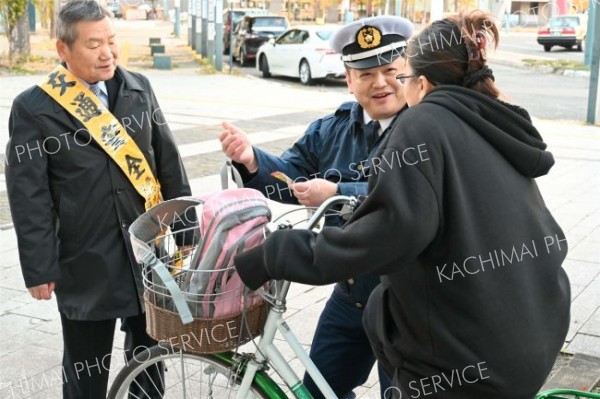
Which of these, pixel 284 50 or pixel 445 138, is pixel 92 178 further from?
pixel 284 50

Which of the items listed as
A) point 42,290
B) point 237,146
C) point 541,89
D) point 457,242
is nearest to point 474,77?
point 457,242

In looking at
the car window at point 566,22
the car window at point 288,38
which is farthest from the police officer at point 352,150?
the car window at point 566,22

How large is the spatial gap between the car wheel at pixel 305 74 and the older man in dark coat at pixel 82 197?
1584 cm

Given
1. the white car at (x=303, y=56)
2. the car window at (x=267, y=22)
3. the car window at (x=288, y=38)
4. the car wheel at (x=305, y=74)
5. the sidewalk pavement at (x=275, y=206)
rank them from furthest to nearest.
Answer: the car window at (x=267, y=22)
the car window at (x=288, y=38)
the car wheel at (x=305, y=74)
the white car at (x=303, y=56)
the sidewalk pavement at (x=275, y=206)

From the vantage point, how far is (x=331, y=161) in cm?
301

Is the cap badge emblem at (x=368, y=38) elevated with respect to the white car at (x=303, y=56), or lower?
elevated

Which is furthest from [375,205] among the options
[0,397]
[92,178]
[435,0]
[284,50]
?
[284,50]

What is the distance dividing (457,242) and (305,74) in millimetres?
17378

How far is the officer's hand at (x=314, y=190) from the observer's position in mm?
2477

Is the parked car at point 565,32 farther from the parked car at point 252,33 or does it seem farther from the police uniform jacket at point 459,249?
the police uniform jacket at point 459,249

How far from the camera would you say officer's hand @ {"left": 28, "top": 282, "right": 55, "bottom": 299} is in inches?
117

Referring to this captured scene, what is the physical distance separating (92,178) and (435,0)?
12169mm

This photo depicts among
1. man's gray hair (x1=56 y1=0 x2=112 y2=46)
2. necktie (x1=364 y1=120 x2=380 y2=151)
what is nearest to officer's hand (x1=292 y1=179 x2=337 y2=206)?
necktie (x1=364 y1=120 x2=380 y2=151)

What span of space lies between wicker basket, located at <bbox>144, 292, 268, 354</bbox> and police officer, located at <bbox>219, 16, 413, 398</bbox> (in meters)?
0.52
